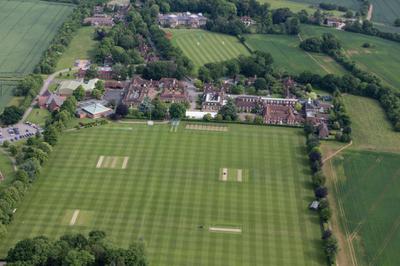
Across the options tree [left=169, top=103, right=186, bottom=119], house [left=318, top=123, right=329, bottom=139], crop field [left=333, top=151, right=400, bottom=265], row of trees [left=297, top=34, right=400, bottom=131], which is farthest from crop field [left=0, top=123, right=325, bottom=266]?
row of trees [left=297, top=34, right=400, bottom=131]

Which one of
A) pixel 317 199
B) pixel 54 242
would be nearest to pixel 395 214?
pixel 317 199

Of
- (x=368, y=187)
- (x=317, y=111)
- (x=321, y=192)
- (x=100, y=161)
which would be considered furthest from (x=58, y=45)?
(x=368, y=187)

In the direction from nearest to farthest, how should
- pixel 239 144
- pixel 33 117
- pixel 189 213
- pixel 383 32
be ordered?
1. pixel 189 213
2. pixel 239 144
3. pixel 33 117
4. pixel 383 32

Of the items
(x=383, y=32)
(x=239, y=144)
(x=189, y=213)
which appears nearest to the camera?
(x=189, y=213)

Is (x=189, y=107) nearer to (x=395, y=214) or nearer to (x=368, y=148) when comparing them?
(x=368, y=148)

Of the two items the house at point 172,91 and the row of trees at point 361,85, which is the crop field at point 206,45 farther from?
the row of trees at point 361,85

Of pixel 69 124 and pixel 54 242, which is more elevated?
pixel 54 242

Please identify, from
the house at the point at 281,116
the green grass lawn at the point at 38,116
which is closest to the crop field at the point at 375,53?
the house at the point at 281,116
